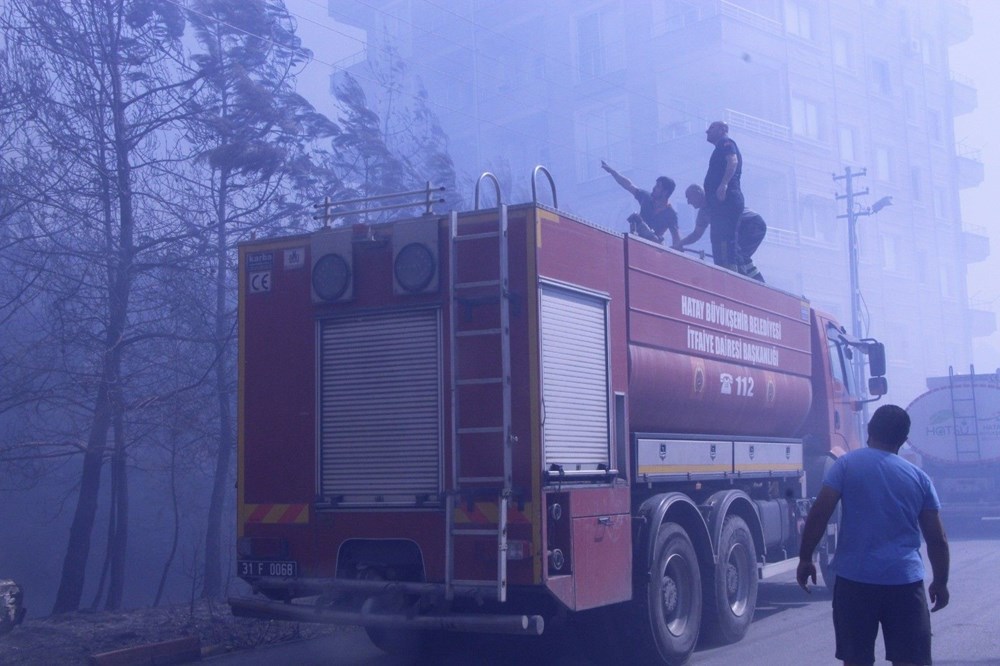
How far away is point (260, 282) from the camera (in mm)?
8047

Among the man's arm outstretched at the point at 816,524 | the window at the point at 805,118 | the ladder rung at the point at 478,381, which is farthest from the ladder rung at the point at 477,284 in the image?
the window at the point at 805,118

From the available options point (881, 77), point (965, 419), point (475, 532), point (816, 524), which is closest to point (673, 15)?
point (881, 77)

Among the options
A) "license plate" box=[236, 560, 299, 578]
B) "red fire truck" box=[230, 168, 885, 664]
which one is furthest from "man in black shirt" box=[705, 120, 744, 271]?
"license plate" box=[236, 560, 299, 578]

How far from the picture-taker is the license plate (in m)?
7.58

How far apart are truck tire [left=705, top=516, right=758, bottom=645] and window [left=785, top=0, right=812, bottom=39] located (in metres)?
31.4

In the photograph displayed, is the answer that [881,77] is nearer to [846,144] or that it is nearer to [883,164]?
[883,164]

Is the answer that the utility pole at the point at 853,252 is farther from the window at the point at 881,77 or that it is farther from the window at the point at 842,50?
the window at the point at 881,77

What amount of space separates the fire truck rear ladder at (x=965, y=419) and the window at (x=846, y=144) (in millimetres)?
19878

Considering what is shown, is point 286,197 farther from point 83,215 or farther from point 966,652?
point 966,652

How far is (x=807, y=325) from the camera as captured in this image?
40.7 feet

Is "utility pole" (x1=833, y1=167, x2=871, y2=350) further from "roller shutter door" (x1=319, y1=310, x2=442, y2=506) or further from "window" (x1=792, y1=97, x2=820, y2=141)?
"roller shutter door" (x1=319, y1=310, x2=442, y2=506)

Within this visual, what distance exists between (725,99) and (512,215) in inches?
1229

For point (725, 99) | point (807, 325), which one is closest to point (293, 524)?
point (807, 325)

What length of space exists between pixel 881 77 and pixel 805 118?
7.65 meters
